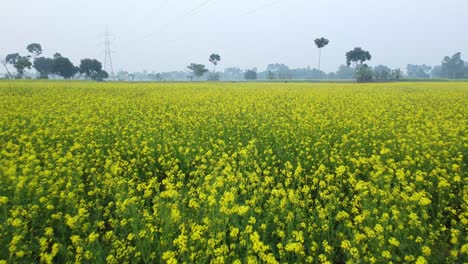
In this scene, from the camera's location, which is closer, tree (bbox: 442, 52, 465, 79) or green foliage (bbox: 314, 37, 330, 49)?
green foliage (bbox: 314, 37, 330, 49)

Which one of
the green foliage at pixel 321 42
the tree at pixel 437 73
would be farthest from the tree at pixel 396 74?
the tree at pixel 437 73

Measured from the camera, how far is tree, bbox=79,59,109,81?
79.4 m

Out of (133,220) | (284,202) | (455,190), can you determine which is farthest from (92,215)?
(455,190)

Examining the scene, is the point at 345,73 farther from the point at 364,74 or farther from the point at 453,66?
the point at 364,74

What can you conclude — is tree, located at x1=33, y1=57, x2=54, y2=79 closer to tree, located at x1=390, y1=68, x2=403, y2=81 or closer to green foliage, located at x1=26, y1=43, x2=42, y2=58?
green foliage, located at x1=26, y1=43, x2=42, y2=58

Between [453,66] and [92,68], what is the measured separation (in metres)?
128

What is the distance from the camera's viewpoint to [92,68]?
262ft

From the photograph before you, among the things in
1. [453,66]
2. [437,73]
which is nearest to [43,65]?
[453,66]

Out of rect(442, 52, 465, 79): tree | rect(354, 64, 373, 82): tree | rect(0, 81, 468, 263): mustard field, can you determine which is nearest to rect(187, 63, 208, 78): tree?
rect(354, 64, 373, 82): tree

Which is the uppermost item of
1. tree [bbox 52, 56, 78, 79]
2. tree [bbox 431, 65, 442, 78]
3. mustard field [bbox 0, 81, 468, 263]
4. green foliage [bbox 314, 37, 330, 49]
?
green foliage [bbox 314, 37, 330, 49]

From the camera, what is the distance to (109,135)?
8.25 metres

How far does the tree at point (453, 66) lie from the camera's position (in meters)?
120

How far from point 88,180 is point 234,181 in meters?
2.70

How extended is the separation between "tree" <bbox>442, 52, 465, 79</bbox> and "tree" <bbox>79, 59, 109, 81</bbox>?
122 m
